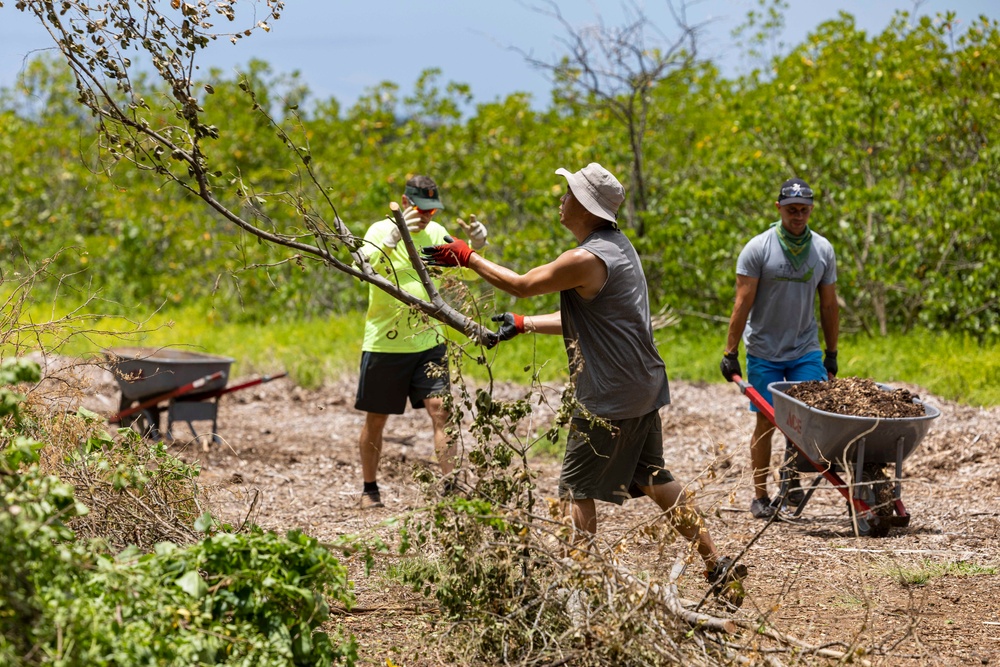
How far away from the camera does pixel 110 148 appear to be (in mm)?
3807

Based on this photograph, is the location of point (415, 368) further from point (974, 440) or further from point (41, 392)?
point (974, 440)

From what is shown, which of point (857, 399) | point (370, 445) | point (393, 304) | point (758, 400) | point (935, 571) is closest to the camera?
point (935, 571)

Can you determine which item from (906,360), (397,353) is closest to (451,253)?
(397,353)

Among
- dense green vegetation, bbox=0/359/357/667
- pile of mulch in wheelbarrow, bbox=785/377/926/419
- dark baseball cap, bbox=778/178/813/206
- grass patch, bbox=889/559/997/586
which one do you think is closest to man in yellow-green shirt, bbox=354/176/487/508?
dark baseball cap, bbox=778/178/813/206

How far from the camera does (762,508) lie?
5.76 meters

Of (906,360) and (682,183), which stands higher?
(682,183)

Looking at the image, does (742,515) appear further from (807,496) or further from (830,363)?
(830,363)

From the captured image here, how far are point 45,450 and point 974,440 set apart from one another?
566 cm

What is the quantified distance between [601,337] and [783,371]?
7.18 feet

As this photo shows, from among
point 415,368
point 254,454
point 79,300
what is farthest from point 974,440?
point 79,300

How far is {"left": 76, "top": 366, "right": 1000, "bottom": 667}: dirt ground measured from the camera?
3.80 meters

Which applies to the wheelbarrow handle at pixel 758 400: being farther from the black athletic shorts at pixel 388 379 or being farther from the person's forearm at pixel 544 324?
the black athletic shorts at pixel 388 379

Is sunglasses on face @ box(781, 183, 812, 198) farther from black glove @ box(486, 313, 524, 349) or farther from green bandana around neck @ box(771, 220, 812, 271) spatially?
black glove @ box(486, 313, 524, 349)

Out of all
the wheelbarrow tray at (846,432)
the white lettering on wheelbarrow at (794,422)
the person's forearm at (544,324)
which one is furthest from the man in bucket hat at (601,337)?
the white lettering on wheelbarrow at (794,422)
